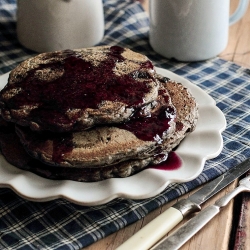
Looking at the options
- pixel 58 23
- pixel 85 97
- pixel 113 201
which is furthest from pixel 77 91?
pixel 58 23

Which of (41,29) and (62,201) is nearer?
(62,201)

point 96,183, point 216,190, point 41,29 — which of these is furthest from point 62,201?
point 41,29

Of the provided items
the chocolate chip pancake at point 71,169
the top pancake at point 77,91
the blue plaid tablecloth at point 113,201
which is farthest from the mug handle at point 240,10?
the chocolate chip pancake at point 71,169

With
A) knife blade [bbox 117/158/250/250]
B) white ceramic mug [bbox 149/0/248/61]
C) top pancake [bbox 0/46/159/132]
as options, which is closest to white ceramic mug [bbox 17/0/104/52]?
white ceramic mug [bbox 149/0/248/61]

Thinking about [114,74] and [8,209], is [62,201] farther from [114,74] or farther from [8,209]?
[114,74]

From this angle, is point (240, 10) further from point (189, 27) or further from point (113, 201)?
point (113, 201)

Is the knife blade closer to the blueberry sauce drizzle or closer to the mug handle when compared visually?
the blueberry sauce drizzle
